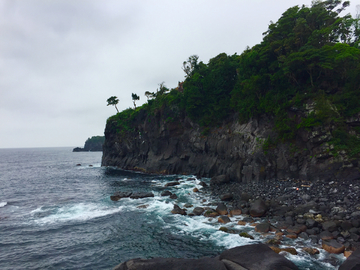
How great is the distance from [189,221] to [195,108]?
30.1 m

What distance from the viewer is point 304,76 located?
31.8 metres

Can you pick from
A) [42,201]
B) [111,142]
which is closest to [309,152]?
[42,201]

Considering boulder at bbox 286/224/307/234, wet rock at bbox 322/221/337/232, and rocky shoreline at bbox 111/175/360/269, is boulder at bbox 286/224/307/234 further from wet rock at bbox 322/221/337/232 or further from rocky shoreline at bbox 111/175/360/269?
wet rock at bbox 322/221/337/232

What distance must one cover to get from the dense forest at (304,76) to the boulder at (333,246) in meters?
13.2

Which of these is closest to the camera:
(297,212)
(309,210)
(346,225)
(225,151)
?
(346,225)

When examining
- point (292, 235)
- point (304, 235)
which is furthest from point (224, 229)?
point (304, 235)

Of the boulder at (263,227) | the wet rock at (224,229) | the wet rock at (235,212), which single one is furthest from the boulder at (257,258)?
the wet rock at (235,212)

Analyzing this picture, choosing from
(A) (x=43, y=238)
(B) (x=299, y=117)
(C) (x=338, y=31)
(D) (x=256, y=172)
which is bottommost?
(A) (x=43, y=238)

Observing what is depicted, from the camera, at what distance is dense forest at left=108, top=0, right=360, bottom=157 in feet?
84.9

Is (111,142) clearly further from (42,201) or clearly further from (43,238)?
(43,238)

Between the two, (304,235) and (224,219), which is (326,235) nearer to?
(304,235)

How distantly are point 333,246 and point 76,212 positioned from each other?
1048 inches

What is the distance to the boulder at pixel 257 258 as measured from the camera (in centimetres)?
1134

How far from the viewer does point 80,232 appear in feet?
66.8
